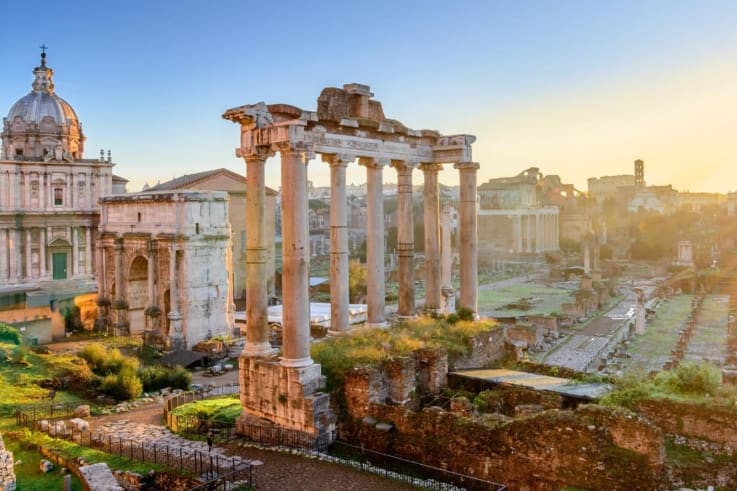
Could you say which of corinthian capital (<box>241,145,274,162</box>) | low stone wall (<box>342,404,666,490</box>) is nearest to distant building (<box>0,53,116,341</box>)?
corinthian capital (<box>241,145,274,162</box>)

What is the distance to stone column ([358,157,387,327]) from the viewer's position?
48.3 feet

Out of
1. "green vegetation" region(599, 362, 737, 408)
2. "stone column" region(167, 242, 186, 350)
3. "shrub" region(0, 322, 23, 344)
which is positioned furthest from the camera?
"stone column" region(167, 242, 186, 350)

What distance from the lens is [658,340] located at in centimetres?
3338

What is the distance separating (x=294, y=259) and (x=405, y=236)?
4570 millimetres

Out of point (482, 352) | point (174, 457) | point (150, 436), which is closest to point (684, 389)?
point (482, 352)

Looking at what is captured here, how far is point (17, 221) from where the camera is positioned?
35656 millimetres

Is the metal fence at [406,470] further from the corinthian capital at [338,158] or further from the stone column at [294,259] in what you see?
the corinthian capital at [338,158]

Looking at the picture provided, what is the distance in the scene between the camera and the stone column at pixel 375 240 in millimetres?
14734

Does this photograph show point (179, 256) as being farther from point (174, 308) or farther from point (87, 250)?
point (87, 250)

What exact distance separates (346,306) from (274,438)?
3.54 m

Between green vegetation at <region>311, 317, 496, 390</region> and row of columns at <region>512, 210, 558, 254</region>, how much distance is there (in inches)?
3221

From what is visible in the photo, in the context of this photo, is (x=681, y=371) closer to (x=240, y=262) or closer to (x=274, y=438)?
(x=274, y=438)

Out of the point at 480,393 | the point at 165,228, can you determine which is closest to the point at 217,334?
the point at 165,228

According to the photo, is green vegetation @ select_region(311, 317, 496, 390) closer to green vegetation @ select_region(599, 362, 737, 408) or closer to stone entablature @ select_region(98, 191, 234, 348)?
green vegetation @ select_region(599, 362, 737, 408)
